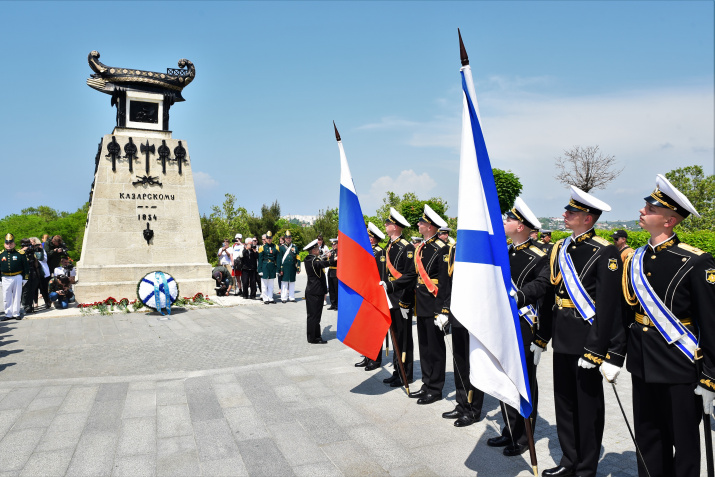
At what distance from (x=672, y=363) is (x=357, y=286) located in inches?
146

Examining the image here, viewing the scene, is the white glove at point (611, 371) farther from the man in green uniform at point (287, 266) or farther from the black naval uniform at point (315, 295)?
the man in green uniform at point (287, 266)

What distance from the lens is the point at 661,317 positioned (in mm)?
3422

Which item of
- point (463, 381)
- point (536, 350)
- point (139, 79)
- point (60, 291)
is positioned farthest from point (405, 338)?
point (139, 79)

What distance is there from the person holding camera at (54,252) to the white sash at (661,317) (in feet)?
54.1

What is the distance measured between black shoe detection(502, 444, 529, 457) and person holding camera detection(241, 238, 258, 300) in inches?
492

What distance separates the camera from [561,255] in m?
4.18

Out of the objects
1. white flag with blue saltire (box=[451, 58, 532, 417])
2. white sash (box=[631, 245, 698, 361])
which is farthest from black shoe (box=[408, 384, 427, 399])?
white sash (box=[631, 245, 698, 361])

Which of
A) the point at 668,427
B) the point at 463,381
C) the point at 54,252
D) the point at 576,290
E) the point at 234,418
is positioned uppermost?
Answer: the point at 54,252

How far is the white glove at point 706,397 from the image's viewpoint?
10.5ft

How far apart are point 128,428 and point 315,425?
6.64 ft

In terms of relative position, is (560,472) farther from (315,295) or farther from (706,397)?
(315,295)

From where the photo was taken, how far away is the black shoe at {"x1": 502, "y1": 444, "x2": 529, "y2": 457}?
4.60 metres

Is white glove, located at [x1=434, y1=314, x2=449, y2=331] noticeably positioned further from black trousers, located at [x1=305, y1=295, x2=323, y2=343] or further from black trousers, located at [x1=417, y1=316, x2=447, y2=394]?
black trousers, located at [x1=305, y1=295, x2=323, y2=343]

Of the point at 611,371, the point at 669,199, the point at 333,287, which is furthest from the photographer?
the point at 333,287
